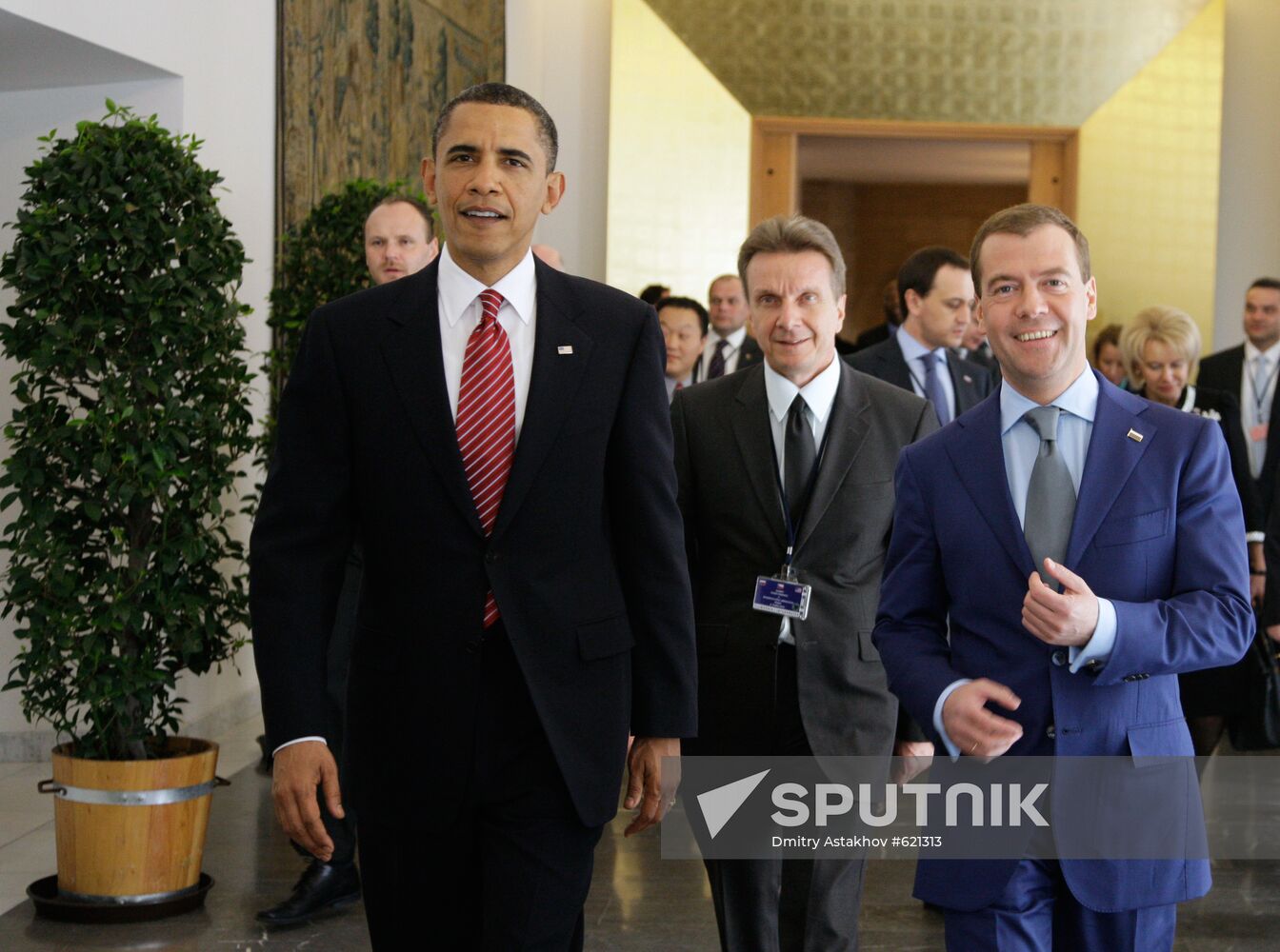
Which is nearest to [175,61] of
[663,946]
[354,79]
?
[354,79]

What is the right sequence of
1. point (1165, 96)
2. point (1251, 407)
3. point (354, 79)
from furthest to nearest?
1. point (1165, 96)
2. point (354, 79)
3. point (1251, 407)

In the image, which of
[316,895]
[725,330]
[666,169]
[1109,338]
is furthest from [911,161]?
[316,895]

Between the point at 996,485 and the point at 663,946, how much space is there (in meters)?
2.44

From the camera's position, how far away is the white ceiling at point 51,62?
5.65 metres

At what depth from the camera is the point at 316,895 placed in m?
4.67

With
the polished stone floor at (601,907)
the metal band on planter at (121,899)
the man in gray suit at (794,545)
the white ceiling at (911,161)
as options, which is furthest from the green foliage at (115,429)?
the white ceiling at (911,161)

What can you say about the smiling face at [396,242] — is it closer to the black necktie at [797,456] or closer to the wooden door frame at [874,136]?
the black necktie at [797,456]

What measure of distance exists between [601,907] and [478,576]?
2.69 metres

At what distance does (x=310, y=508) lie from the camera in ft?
8.19

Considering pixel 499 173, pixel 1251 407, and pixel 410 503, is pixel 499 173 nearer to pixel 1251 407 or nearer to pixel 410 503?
pixel 410 503

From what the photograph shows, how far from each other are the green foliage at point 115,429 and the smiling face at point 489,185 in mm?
2297

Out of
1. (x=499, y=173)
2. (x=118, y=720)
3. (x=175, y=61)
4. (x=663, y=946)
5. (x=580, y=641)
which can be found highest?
(x=175, y=61)

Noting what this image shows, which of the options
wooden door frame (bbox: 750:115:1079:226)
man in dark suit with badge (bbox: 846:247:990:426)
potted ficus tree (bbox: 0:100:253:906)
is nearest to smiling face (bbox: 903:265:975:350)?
man in dark suit with badge (bbox: 846:247:990:426)

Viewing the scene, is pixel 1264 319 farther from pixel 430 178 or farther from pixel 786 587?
pixel 430 178
